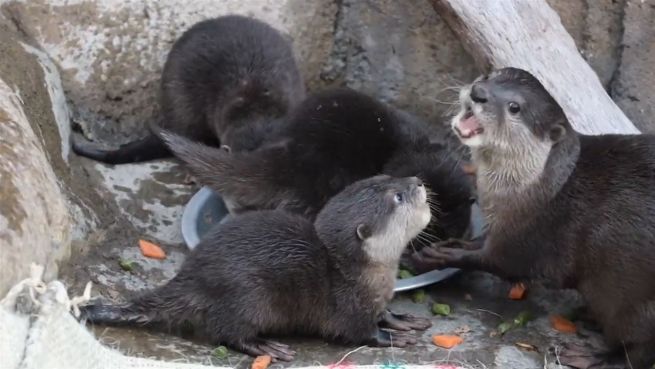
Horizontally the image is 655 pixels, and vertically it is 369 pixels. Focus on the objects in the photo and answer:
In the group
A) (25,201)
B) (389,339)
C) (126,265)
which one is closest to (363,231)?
(389,339)

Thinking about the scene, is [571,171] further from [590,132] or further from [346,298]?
[346,298]

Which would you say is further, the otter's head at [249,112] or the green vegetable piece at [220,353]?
the otter's head at [249,112]

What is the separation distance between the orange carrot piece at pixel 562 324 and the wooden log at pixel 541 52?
2.29ft

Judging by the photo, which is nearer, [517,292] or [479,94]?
[479,94]

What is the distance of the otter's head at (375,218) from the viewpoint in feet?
11.6

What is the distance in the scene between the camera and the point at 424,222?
3.67 meters

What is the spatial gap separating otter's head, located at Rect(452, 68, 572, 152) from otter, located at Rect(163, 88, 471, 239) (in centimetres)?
52

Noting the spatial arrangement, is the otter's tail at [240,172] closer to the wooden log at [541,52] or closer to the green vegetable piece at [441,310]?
the green vegetable piece at [441,310]

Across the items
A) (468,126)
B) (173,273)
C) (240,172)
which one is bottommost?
(173,273)

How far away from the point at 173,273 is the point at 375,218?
0.86 meters

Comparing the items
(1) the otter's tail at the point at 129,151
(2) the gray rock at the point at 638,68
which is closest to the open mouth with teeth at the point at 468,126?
(2) the gray rock at the point at 638,68

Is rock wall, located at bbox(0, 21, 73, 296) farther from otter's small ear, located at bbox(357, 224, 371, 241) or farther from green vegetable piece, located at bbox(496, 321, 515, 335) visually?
green vegetable piece, located at bbox(496, 321, 515, 335)

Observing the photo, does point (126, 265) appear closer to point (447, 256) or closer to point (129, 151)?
point (129, 151)

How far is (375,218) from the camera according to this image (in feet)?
11.6
